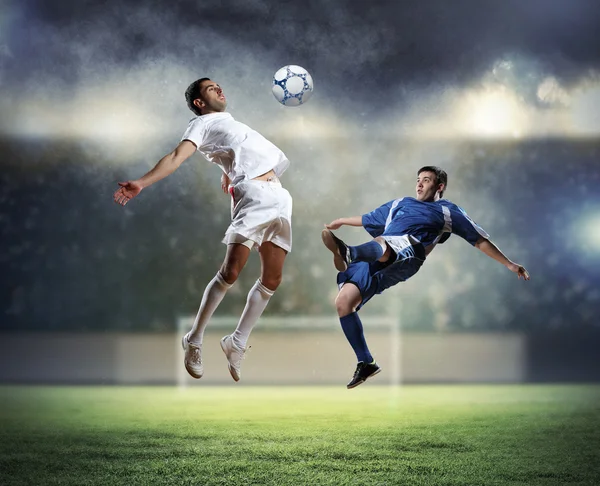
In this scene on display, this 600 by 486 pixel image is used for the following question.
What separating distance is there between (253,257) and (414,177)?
2170 mm

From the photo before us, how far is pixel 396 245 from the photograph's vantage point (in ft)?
17.5

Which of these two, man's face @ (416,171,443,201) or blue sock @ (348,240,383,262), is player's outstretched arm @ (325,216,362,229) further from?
man's face @ (416,171,443,201)

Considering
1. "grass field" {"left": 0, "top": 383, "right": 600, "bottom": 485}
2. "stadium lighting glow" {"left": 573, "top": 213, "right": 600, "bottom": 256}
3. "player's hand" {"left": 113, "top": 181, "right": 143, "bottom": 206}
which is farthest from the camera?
"stadium lighting glow" {"left": 573, "top": 213, "right": 600, "bottom": 256}

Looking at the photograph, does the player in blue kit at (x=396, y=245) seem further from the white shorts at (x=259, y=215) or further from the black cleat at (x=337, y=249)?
the white shorts at (x=259, y=215)

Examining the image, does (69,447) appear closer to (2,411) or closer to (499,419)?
(2,411)

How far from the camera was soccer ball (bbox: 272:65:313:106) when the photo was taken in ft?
19.0

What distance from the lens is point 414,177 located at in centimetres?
846

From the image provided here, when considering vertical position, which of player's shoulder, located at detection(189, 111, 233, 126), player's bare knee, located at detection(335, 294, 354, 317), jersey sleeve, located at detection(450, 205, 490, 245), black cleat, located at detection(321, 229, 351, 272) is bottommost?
player's bare knee, located at detection(335, 294, 354, 317)

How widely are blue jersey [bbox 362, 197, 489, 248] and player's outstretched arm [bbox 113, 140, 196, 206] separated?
4.47 ft

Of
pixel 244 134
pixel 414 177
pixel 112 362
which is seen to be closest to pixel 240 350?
pixel 244 134

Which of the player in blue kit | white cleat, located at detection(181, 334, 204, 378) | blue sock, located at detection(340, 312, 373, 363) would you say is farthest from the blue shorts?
white cleat, located at detection(181, 334, 204, 378)

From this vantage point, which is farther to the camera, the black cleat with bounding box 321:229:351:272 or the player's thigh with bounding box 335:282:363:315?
the player's thigh with bounding box 335:282:363:315

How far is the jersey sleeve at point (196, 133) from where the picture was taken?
5.04 m

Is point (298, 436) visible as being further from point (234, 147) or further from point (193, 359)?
point (234, 147)
